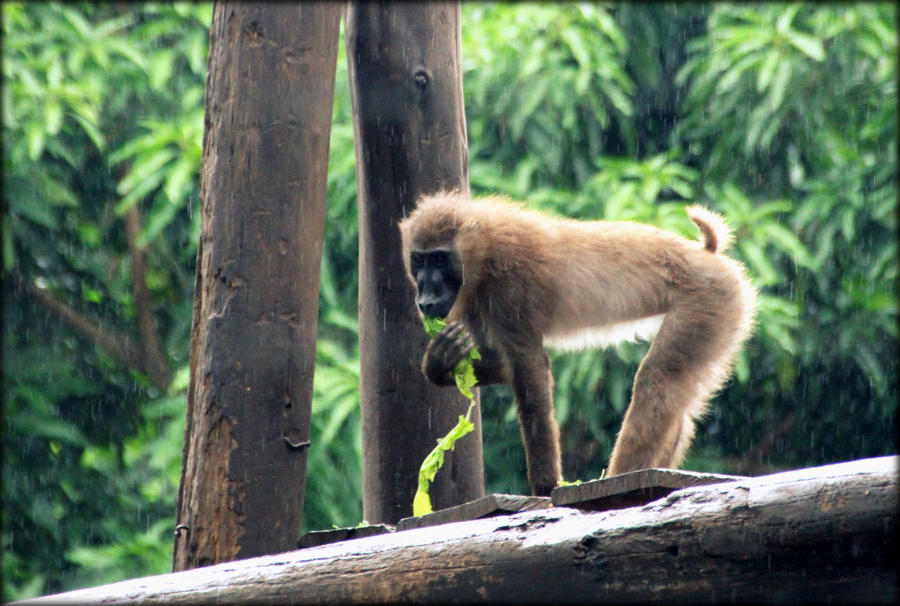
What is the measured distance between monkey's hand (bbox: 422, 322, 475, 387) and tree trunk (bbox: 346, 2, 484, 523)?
0.48 metres

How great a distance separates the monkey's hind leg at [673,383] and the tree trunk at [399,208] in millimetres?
1000

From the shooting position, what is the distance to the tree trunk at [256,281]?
16.1 ft

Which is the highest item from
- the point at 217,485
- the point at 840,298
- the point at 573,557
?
the point at 840,298

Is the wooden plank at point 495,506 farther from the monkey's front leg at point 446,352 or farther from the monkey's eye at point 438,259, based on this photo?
the monkey's eye at point 438,259

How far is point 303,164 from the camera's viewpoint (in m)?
5.13

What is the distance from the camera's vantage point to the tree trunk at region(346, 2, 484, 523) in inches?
222

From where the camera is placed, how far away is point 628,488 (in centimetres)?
344

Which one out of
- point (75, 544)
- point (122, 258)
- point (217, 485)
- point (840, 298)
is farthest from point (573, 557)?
point (122, 258)

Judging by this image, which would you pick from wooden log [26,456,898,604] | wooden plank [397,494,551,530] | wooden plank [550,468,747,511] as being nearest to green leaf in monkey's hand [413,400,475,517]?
wooden plank [397,494,551,530]

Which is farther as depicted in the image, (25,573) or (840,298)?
(25,573)

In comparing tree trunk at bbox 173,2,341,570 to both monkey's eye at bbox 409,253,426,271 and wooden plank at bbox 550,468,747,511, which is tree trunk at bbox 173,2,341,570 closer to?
monkey's eye at bbox 409,253,426,271

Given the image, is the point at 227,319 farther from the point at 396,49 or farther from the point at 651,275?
the point at 651,275

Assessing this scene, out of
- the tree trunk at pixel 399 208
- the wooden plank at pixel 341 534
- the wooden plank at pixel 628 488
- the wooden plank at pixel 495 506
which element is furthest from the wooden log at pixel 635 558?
the tree trunk at pixel 399 208

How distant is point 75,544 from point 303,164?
20.2ft
